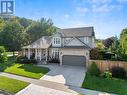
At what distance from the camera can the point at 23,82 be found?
17906 mm

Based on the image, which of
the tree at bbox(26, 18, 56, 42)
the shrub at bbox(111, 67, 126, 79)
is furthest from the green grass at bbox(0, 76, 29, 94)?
the tree at bbox(26, 18, 56, 42)

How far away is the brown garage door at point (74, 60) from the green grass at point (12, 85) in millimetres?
12047

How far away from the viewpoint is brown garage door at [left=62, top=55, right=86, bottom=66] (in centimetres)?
2733

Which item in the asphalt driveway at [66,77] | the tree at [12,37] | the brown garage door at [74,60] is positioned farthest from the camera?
the tree at [12,37]

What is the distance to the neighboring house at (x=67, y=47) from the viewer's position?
27469mm

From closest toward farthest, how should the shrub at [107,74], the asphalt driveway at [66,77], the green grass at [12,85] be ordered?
1. the green grass at [12,85]
2. the asphalt driveway at [66,77]
3. the shrub at [107,74]

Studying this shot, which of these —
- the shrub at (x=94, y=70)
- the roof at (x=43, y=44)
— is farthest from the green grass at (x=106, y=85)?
the roof at (x=43, y=44)

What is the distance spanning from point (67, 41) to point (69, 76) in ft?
37.5

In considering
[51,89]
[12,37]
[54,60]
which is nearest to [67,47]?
[54,60]

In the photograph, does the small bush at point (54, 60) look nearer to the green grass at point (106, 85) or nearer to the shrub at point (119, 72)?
the green grass at point (106, 85)

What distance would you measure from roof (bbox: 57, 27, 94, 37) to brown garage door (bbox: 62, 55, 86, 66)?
5062 millimetres

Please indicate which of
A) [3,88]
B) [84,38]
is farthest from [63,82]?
[84,38]

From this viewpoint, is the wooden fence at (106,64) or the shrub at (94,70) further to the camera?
the shrub at (94,70)

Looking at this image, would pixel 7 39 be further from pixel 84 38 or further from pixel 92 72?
pixel 92 72
